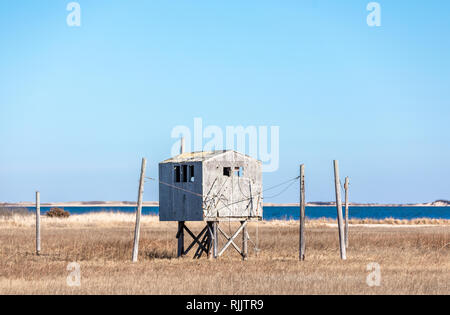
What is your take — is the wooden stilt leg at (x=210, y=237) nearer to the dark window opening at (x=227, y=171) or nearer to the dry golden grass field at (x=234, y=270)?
the dry golden grass field at (x=234, y=270)

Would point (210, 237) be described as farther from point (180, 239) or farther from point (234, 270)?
point (234, 270)

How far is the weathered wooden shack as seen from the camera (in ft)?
110

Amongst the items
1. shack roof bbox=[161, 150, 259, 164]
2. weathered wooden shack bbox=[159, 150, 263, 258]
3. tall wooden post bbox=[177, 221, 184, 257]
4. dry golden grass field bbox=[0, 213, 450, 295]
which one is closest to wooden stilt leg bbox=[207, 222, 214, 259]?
weathered wooden shack bbox=[159, 150, 263, 258]

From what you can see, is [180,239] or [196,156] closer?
[196,156]

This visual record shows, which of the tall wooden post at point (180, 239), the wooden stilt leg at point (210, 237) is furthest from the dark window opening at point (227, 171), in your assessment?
the tall wooden post at point (180, 239)

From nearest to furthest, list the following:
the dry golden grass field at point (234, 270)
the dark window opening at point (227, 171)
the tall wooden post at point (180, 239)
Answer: the dry golden grass field at point (234, 270) → the dark window opening at point (227, 171) → the tall wooden post at point (180, 239)

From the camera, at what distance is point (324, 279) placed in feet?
81.0

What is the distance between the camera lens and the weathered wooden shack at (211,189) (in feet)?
110

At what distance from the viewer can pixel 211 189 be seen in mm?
33500

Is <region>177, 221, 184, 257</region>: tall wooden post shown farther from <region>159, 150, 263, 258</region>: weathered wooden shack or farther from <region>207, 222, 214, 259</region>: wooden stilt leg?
<region>207, 222, 214, 259</region>: wooden stilt leg

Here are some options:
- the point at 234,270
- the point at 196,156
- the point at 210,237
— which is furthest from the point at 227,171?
the point at 234,270

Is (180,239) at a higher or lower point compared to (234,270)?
higher
